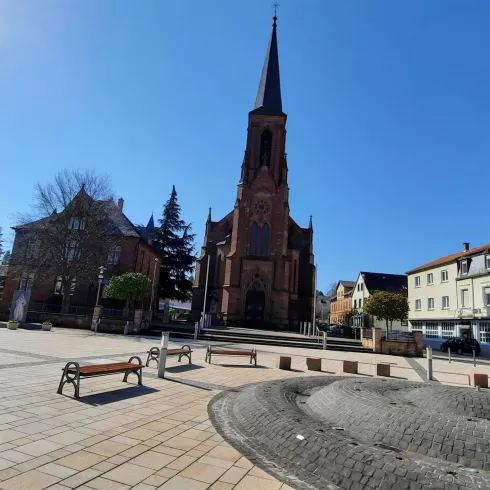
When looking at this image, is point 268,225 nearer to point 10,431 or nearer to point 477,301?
point 477,301

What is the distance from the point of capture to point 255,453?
15.7 ft

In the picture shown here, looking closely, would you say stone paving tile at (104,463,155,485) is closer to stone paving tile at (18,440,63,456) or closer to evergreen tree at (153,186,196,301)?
stone paving tile at (18,440,63,456)

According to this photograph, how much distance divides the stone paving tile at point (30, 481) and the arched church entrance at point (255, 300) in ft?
113

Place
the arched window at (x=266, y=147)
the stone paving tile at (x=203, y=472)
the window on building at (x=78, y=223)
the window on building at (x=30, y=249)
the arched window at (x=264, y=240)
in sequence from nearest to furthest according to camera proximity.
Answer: the stone paving tile at (x=203, y=472) → the window on building at (x=30, y=249) → the window on building at (x=78, y=223) → the arched window at (x=264, y=240) → the arched window at (x=266, y=147)

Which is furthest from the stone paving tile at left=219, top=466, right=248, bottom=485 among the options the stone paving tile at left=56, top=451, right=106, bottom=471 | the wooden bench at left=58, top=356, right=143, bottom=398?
the wooden bench at left=58, top=356, right=143, bottom=398

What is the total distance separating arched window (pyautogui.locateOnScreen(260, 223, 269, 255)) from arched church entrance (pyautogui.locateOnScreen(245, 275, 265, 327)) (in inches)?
121

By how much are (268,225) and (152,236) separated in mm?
20696

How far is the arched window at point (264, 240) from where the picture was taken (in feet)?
131

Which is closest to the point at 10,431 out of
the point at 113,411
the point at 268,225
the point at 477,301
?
the point at 113,411

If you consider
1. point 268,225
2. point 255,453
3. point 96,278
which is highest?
point 268,225

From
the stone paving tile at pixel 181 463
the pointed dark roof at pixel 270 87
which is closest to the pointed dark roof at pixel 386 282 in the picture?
the pointed dark roof at pixel 270 87

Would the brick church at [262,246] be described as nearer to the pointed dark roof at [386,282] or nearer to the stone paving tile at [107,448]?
the pointed dark roof at [386,282]

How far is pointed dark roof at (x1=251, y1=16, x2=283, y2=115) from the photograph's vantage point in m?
44.2

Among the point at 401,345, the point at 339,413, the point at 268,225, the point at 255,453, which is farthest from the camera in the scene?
the point at 268,225
